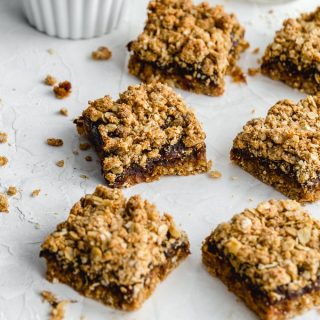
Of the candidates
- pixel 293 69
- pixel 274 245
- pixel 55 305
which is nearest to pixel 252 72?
pixel 293 69

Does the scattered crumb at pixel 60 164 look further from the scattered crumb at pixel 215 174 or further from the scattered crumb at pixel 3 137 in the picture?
the scattered crumb at pixel 215 174

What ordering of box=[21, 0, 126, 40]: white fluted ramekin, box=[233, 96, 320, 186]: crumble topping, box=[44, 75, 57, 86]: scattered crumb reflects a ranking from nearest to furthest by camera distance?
box=[233, 96, 320, 186]: crumble topping → box=[44, 75, 57, 86]: scattered crumb → box=[21, 0, 126, 40]: white fluted ramekin

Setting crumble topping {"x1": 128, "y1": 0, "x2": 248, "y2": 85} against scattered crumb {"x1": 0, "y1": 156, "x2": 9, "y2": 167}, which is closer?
scattered crumb {"x1": 0, "y1": 156, "x2": 9, "y2": 167}

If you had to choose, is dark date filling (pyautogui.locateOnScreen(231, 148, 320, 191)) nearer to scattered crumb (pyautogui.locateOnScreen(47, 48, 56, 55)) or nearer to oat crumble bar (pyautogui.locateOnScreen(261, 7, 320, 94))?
oat crumble bar (pyautogui.locateOnScreen(261, 7, 320, 94))

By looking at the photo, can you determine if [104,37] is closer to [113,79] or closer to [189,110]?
[113,79]

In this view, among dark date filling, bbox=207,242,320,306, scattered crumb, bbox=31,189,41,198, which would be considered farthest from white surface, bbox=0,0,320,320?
dark date filling, bbox=207,242,320,306

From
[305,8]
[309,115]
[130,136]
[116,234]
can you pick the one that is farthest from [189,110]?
[305,8]

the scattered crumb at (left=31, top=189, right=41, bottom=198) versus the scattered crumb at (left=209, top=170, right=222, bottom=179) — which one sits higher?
the scattered crumb at (left=209, top=170, right=222, bottom=179)
